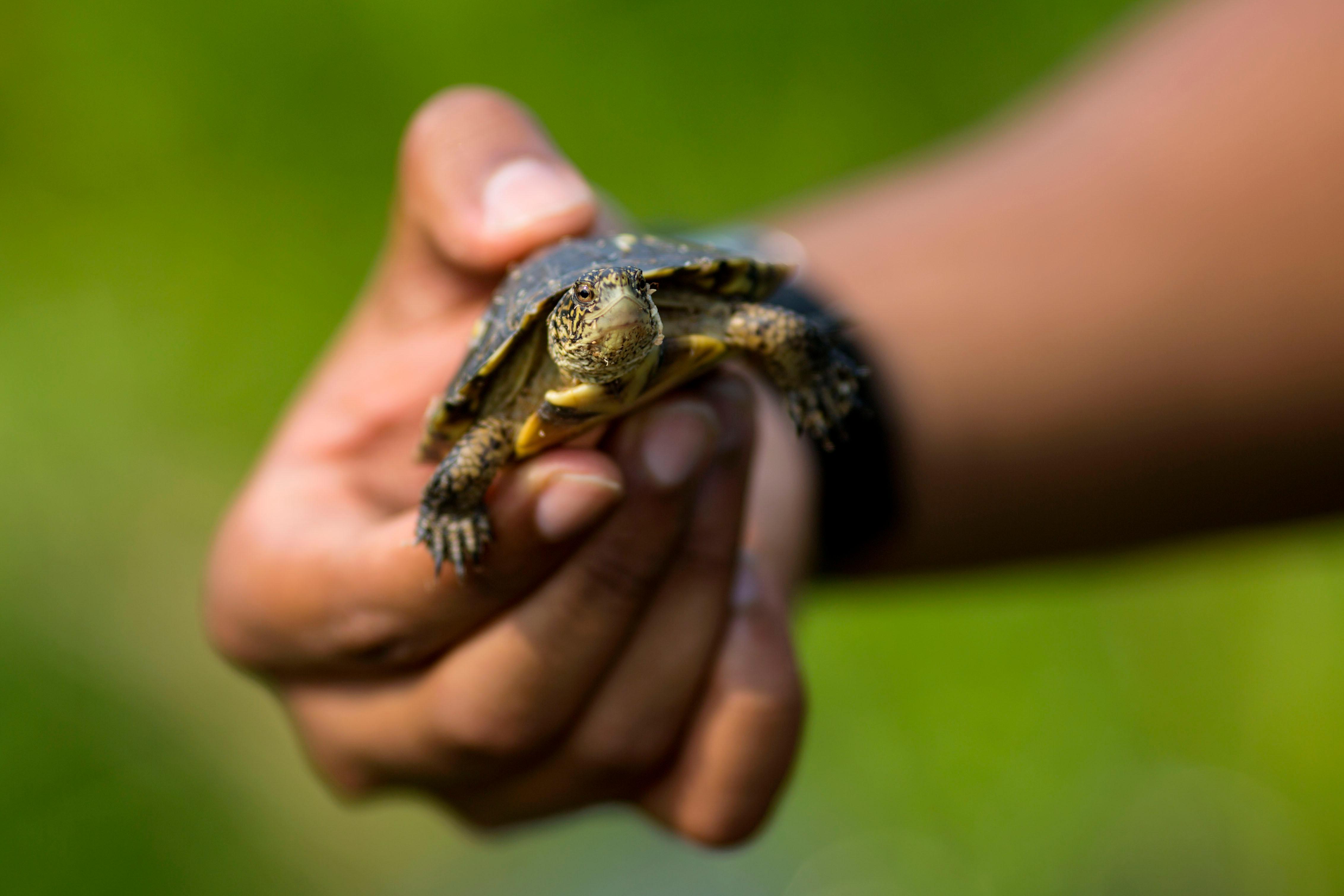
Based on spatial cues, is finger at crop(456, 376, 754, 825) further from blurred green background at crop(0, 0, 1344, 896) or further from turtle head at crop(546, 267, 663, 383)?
blurred green background at crop(0, 0, 1344, 896)

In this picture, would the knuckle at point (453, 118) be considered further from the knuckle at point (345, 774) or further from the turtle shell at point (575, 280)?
the knuckle at point (345, 774)

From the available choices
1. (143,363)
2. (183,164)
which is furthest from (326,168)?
(143,363)

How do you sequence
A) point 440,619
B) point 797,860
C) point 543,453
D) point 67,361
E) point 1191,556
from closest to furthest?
point 543,453 → point 440,619 → point 797,860 → point 1191,556 → point 67,361

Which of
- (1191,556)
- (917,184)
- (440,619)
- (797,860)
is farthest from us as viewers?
(1191,556)

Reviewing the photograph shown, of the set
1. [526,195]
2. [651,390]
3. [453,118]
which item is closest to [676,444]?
[651,390]

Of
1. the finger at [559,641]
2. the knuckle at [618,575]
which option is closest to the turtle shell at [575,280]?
the finger at [559,641]

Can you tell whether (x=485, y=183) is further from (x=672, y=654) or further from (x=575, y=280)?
(x=672, y=654)

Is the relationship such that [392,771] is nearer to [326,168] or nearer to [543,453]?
[543,453]
